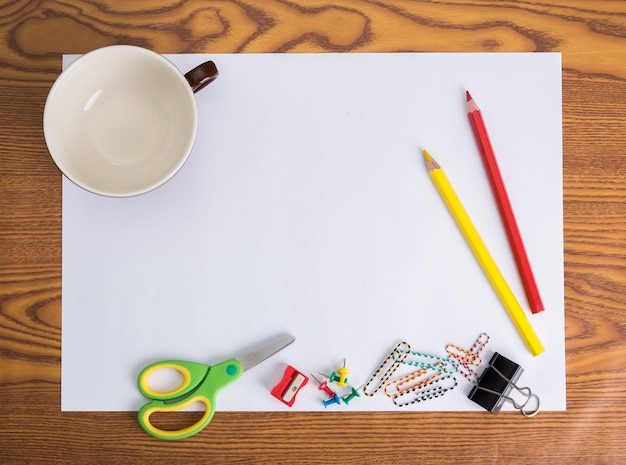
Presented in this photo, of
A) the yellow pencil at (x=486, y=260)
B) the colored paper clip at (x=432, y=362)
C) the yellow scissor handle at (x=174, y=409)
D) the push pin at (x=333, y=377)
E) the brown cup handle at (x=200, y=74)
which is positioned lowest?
the yellow scissor handle at (x=174, y=409)

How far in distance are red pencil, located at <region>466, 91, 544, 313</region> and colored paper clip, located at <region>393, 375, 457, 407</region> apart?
0.34ft

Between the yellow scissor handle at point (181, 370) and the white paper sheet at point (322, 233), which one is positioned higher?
the white paper sheet at point (322, 233)

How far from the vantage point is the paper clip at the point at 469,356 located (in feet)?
1.88

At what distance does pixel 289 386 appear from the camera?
559mm

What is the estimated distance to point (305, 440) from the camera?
58 centimetres

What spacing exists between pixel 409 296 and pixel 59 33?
41 centimetres

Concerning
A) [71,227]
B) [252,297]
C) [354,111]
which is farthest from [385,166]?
[71,227]

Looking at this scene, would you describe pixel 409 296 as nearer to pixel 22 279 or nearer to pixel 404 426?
pixel 404 426

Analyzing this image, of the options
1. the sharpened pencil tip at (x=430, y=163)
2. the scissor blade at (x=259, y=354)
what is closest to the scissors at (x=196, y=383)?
the scissor blade at (x=259, y=354)

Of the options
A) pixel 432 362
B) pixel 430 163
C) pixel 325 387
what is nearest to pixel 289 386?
pixel 325 387

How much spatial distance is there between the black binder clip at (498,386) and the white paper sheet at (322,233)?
0.01 metres

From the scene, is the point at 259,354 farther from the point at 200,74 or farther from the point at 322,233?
the point at 200,74

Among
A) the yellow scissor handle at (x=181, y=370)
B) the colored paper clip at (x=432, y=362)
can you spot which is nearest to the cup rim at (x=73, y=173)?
the yellow scissor handle at (x=181, y=370)

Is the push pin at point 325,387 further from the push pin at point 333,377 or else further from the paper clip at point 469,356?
the paper clip at point 469,356
